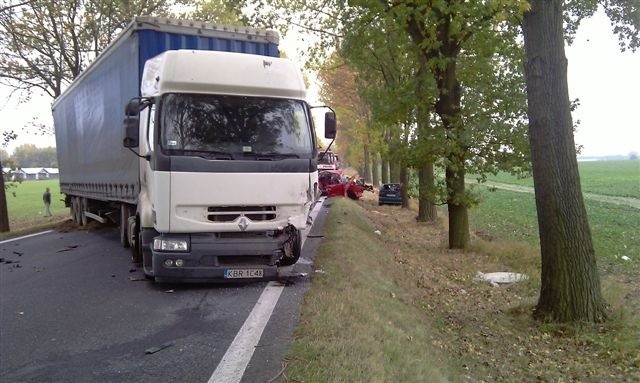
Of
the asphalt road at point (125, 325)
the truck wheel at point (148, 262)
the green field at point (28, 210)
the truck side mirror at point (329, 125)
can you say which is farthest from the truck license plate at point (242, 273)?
the green field at point (28, 210)

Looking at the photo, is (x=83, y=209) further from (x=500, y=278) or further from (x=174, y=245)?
(x=500, y=278)

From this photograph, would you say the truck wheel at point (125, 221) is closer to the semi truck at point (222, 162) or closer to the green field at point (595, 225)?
the semi truck at point (222, 162)

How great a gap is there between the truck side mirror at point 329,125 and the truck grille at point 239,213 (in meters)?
1.46

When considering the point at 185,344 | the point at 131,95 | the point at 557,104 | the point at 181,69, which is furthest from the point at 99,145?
the point at 557,104

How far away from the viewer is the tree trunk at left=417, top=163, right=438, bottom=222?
12695mm

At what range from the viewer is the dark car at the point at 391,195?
25323 mm

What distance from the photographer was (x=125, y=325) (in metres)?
6.01

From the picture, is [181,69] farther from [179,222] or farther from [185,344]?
[185,344]

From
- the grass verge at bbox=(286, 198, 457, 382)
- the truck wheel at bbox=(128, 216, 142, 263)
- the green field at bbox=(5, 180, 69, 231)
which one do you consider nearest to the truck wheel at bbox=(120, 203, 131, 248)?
the truck wheel at bbox=(128, 216, 142, 263)

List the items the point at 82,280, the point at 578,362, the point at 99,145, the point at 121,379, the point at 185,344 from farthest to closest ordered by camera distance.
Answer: the point at 99,145, the point at 82,280, the point at 578,362, the point at 185,344, the point at 121,379

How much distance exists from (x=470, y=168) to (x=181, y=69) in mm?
7491

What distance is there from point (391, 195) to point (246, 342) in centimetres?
2068

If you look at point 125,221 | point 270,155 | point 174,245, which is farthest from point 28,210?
point 270,155

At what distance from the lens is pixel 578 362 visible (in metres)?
6.24
